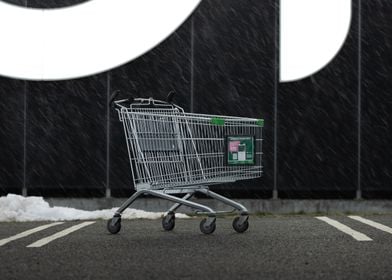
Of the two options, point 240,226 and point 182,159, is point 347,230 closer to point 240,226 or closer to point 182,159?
point 240,226

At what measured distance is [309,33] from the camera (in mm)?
11930

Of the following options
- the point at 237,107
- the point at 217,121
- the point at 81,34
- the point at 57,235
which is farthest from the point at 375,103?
the point at 57,235

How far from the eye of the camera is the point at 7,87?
1215cm

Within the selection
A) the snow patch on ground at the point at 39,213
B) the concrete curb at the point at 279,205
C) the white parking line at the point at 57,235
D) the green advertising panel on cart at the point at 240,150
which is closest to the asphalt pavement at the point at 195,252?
→ the white parking line at the point at 57,235

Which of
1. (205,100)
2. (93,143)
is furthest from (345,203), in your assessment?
(93,143)

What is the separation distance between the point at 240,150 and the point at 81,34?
5293mm

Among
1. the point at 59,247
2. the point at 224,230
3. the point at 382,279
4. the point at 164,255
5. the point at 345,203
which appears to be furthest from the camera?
the point at 345,203

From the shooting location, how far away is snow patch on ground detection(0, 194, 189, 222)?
382 inches

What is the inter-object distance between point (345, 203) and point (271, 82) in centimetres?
220

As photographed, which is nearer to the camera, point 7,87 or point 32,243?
point 32,243

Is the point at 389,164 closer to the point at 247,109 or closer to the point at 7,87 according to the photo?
the point at 247,109

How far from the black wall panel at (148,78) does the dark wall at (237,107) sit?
0.05 ft

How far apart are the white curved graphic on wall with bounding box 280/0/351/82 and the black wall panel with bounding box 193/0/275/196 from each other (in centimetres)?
22

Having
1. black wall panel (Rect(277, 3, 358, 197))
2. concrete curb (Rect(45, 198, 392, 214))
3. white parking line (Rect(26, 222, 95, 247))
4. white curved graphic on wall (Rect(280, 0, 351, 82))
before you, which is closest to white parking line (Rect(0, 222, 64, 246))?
white parking line (Rect(26, 222, 95, 247))
